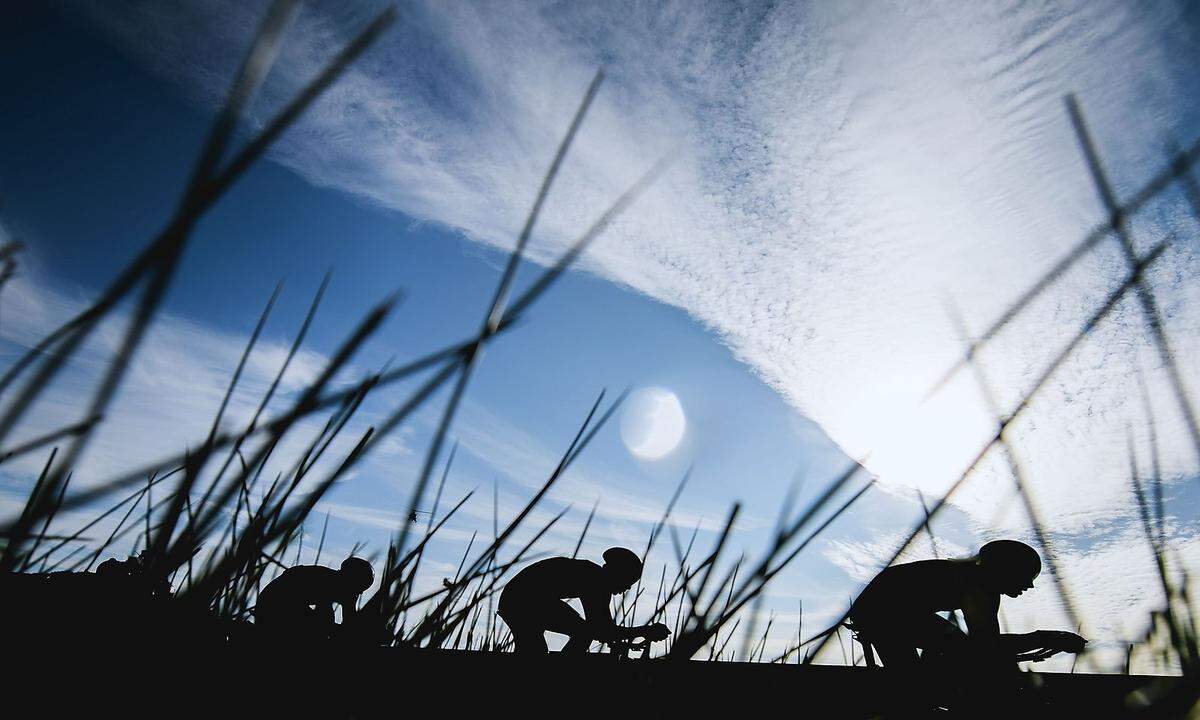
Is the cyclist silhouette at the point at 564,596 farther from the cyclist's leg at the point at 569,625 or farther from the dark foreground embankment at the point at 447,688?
the dark foreground embankment at the point at 447,688

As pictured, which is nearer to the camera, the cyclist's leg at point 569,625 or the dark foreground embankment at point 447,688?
the dark foreground embankment at point 447,688

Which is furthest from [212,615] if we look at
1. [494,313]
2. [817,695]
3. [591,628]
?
[591,628]

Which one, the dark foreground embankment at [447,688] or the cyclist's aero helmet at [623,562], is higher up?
the cyclist's aero helmet at [623,562]

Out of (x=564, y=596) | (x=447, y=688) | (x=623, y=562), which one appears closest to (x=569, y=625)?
(x=564, y=596)

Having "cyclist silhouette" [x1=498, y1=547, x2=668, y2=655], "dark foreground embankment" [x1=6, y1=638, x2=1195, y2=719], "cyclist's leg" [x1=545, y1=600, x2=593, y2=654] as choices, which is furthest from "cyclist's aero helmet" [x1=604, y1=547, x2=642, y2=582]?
"dark foreground embankment" [x1=6, y1=638, x2=1195, y2=719]

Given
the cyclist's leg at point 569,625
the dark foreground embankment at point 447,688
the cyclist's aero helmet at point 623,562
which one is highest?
the cyclist's aero helmet at point 623,562

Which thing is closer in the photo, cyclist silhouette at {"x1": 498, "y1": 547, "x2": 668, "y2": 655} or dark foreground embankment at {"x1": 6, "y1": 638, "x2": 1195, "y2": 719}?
dark foreground embankment at {"x1": 6, "y1": 638, "x2": 1195, "y2": 719}

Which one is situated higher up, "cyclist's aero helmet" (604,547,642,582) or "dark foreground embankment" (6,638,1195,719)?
"cyclist's aero helmet" (604,547,642,582)

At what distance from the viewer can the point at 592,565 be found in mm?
4629

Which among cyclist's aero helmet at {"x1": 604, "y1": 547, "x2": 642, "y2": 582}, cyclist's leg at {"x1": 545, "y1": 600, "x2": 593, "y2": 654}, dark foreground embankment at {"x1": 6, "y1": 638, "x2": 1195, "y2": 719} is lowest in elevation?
dark foreground embankment at {"x1": 6, "y1": 638, "x2": 1195, "y2": 719}

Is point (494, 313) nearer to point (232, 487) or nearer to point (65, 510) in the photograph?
point (232, 487)

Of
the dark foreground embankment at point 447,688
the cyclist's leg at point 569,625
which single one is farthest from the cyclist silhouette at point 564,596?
the dark foreground embankment at point 447,688

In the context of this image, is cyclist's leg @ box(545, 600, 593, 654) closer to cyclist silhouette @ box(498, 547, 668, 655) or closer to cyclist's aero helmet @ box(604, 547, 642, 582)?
cyclist silhouette @ box(498, 547, 668, 655)

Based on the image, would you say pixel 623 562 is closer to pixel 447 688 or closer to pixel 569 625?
pixel 569 625
